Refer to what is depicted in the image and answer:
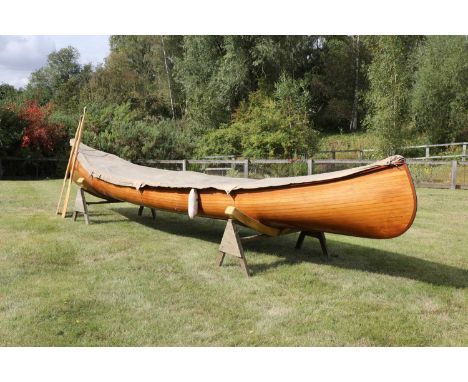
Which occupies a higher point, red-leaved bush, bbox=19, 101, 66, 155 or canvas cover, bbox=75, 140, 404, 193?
red-leaved bush, bbox=19, 101, 66, 155

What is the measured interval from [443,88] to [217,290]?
1993 centimetres

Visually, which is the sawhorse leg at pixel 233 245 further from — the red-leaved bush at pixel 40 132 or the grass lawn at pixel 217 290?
the red-leaved bush at pixel 40 132

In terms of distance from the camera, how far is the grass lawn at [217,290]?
297 centimetres

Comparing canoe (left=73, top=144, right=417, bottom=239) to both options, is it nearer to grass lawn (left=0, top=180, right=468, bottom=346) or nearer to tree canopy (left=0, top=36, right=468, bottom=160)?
grass lawn (left=0, top=180, right=468, bottom=346)

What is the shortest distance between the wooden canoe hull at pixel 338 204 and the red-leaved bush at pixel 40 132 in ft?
38.3

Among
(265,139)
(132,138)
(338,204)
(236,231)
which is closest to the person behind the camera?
(338,204)

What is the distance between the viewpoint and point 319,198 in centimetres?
380

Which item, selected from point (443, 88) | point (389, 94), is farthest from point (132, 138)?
point (443, 88)

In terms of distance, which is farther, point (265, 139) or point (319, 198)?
point (265, 139)

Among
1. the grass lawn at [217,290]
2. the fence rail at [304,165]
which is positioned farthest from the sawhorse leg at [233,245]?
the fence rail at [304,165]

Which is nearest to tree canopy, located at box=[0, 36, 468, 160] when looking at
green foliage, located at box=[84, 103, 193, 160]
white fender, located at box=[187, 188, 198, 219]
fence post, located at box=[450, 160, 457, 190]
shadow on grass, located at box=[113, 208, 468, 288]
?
green foliage, located at box=[84, 103, 193, 160]

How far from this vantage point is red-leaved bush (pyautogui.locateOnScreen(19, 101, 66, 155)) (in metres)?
14.6

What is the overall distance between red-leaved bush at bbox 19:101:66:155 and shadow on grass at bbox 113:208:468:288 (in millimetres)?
10038

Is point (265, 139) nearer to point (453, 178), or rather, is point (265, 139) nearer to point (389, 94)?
point (453, 178)
